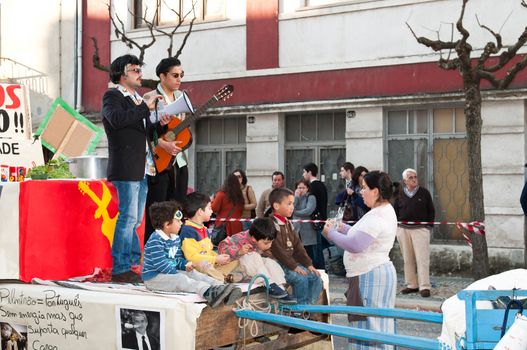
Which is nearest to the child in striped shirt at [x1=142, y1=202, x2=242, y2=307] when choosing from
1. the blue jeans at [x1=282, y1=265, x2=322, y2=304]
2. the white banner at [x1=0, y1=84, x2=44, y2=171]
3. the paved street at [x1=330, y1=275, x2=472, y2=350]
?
the blue jeans at [x1=282, y1=265, x2=322, y2=304]

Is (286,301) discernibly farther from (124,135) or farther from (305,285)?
(124,135)

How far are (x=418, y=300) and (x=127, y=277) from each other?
257 inches

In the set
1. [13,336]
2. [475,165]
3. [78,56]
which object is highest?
[78,56]

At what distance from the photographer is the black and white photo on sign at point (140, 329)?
493 centimetres

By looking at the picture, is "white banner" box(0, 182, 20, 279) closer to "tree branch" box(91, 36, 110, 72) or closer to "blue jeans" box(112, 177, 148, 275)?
"blue jeans" box(112, 177, 148, 275)

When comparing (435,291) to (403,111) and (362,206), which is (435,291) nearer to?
(362,206)

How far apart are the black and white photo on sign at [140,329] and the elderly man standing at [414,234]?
809cm

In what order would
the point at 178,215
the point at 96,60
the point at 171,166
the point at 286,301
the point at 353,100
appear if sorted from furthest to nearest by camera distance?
the point at 96,60, the point at 353,100, the point at 171,166, the point at 178,215, the point at 286,301

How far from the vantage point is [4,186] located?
6098mm

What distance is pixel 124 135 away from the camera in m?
6.86

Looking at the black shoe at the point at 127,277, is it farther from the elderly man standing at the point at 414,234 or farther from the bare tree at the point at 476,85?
the bare tree at the point at 476,85

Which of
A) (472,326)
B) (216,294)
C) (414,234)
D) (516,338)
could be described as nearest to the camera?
(516,338)

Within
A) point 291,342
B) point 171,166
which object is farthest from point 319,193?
point 291,342

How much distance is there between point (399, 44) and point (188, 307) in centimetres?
1203
